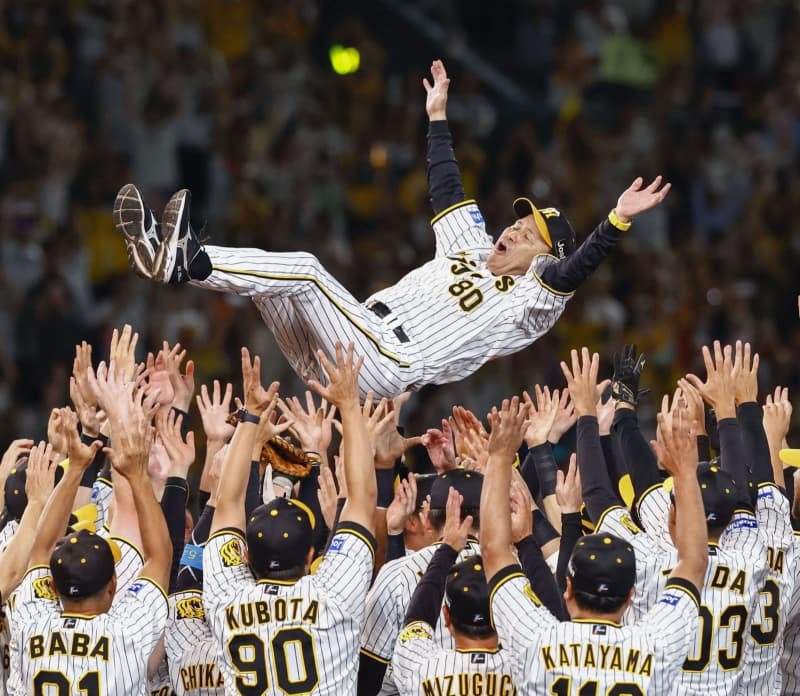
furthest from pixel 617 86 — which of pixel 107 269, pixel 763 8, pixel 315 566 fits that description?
pixel 315 566

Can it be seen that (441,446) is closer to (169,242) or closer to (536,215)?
(536,215)

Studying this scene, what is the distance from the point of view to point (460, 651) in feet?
24.6

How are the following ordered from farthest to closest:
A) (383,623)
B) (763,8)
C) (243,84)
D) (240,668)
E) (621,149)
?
(763,8), (621,149), (243,84), (383,623), (240,668)

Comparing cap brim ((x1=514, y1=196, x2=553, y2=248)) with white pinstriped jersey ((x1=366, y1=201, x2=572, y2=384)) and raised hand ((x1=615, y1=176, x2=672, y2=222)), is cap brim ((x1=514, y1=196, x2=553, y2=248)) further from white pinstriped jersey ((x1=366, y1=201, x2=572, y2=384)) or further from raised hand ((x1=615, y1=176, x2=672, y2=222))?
raised hand ((x1=615, y1=176, x2=672, y2=222))

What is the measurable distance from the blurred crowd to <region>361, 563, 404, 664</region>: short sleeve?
716 centimetres

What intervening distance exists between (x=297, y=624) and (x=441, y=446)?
200cm

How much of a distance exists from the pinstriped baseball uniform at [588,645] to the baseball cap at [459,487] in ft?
Answer: 3.33

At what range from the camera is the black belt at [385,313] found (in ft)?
31.6

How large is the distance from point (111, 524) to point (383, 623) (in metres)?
1.46

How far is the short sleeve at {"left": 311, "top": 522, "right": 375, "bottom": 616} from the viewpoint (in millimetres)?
7352

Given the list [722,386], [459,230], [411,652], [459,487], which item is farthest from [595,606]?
[459,230]

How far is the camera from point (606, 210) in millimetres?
18750

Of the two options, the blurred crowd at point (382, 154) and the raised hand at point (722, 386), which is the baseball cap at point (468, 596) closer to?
the raised hand at point (722, 386)

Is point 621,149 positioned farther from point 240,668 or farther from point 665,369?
point 240,668
